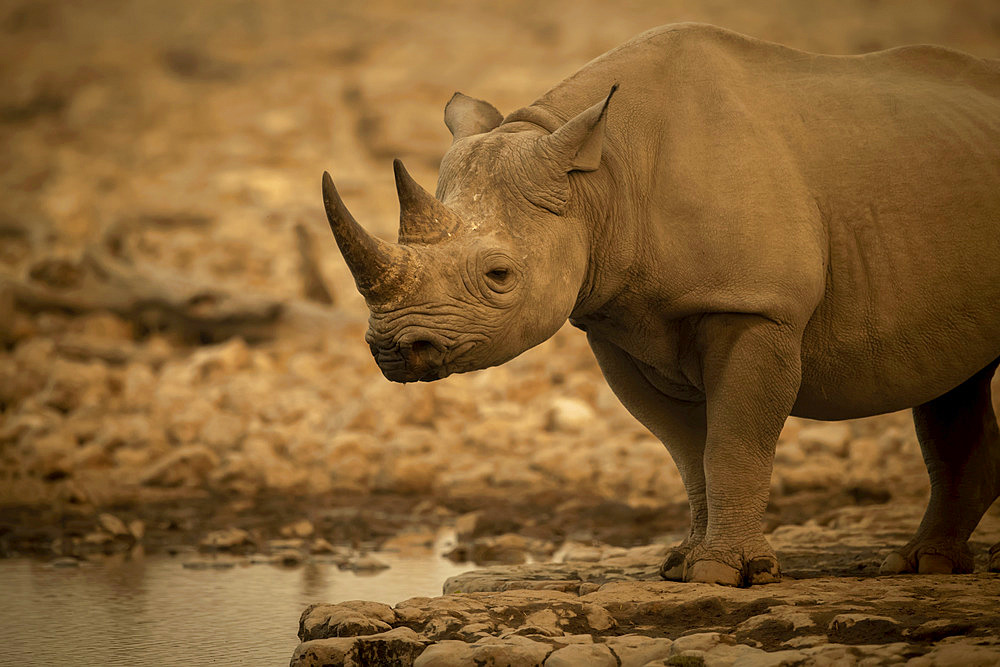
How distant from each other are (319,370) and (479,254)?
7.77m

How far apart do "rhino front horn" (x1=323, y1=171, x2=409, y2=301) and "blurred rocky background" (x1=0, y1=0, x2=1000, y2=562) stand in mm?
2894

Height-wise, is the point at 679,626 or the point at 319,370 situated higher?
the point at 319,370

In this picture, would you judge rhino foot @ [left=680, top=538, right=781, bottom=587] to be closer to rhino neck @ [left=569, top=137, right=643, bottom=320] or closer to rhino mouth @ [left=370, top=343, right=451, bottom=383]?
rhino neck @ [left=569, top=137, right=643, bottom=320]

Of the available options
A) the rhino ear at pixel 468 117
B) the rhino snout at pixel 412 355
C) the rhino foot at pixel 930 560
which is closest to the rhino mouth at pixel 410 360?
the rhino snout at pixel 412 355

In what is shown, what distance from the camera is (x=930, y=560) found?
195 inches

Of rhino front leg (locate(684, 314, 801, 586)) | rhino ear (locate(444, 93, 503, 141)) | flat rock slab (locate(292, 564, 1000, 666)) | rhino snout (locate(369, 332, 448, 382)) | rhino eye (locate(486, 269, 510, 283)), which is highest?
rhino ear (locate(444, 93, 503, 141))

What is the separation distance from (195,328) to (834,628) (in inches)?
386

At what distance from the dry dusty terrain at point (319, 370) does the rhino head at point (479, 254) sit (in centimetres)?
88

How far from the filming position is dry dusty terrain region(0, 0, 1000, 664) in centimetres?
492

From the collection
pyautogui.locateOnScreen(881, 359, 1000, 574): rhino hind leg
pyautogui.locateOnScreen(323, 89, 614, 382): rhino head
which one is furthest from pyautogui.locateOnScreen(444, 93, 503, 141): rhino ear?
pyautogui.locateOnScreen(881, 359, 1000, 574): rhino hind leg

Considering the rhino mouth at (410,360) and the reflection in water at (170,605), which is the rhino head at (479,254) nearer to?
the rhino mouth at (410,360)

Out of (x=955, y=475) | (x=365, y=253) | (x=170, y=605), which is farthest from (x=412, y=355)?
(x=955, y=475)

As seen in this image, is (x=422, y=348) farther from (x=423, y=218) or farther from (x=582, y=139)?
(x=582, y=139)

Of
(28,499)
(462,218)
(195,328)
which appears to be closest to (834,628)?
(462,218)
